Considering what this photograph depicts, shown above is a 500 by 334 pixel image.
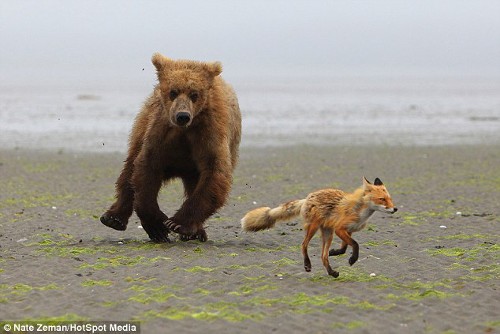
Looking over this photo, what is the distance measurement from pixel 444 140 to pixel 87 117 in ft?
73.3

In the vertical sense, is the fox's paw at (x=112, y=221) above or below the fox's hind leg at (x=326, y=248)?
below

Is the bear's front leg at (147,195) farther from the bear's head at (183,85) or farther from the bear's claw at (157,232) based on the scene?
the bear's head at (183,85)

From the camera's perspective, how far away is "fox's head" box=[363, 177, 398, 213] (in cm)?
814

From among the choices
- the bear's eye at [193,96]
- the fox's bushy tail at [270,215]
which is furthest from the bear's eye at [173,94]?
the fox's bushy tail at [270,215]

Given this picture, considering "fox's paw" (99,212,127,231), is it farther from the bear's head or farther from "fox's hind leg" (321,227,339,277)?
"fox's hind leg" (321,227,339,277)

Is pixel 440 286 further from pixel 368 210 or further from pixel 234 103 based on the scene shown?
pixel 234 103

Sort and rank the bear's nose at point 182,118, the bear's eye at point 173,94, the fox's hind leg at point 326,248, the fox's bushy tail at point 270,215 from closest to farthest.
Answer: the fox's hind leg at point 326,248 < the fox's bushy tail at point 270,215 < the bear's nose at point 182,118 < the bear's eye at point 173,94

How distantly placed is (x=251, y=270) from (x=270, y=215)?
2.24 ft

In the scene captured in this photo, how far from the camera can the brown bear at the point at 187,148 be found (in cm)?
1026

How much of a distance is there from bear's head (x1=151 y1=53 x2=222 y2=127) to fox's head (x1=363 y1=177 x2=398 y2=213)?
2.52 m

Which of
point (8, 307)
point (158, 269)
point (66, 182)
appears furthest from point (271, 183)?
point (8, 307)

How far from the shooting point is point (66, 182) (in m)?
18.9

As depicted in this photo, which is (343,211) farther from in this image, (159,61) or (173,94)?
(159,61)

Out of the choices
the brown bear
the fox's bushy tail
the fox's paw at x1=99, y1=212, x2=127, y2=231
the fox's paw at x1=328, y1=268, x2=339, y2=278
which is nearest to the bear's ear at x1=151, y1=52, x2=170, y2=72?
the brown bear
